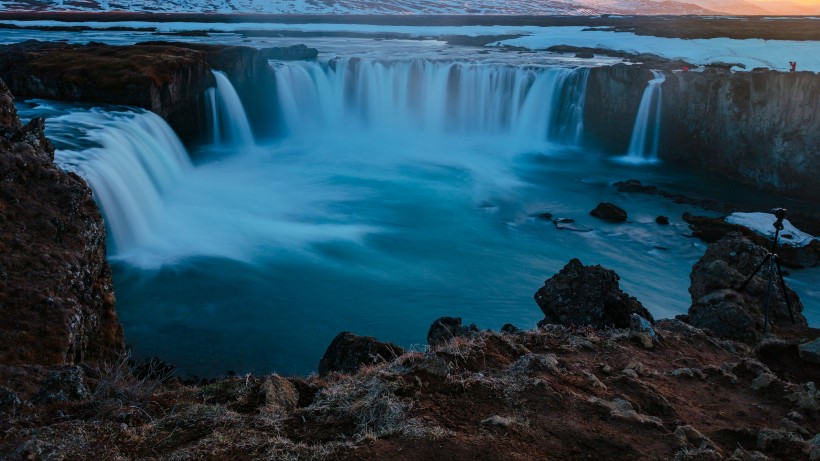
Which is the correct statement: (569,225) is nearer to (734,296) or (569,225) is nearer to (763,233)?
(763,233)

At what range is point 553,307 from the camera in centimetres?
1114

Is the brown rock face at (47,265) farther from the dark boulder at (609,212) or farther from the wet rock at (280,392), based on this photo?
the dark boulder at (609,212)

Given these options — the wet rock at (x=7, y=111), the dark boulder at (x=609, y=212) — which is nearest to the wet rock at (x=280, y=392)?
the wet rock at (x=7, y=111)

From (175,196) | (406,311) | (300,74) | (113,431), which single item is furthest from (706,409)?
(300,74)

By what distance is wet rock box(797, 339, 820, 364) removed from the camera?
794cm

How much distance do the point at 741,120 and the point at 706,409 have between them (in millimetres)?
25798

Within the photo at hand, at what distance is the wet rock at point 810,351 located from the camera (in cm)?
794

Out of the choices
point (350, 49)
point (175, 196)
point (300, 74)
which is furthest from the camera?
point (350, 49)

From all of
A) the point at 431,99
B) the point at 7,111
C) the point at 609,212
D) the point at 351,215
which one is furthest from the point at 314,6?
the point at 7,111

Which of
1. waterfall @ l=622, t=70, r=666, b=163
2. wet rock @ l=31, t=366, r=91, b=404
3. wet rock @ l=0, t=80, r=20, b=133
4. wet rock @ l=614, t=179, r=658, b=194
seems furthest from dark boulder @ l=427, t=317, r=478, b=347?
waterfall @ l=622, t=70, r=666, b=163

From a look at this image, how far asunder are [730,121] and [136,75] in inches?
1068

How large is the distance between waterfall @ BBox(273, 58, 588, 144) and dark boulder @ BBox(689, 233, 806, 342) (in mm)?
23073

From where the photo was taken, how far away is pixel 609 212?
2369 cm

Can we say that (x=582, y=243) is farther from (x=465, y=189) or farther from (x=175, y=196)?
(x=175, y=196)
